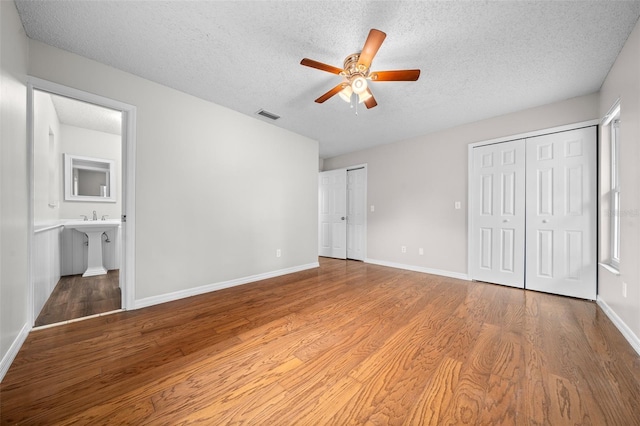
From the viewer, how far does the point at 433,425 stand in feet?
3.64

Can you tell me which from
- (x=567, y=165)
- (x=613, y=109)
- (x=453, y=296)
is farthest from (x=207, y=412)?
(x=567, y=165)

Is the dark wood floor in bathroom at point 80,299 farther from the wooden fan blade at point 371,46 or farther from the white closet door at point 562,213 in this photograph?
the white closet door at point 562,213

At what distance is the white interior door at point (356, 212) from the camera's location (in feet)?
16.7

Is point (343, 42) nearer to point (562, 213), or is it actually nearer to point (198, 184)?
point (198, 184)

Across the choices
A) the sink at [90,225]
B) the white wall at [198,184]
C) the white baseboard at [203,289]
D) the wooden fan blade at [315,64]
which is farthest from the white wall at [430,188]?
the sink at [90,225]

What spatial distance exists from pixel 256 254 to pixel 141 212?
1556 mm

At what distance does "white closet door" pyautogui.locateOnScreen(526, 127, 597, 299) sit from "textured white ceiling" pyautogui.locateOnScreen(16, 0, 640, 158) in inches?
25.0

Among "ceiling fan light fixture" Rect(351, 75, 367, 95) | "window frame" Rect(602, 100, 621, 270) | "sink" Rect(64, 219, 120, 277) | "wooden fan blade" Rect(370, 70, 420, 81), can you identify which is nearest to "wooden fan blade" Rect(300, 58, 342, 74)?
"ceiling fan light fixture" Rect(351, 75, 367, 95)

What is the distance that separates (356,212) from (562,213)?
3215 millimetres

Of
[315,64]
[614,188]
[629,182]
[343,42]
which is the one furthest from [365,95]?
[614,188]

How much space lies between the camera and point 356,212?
17.2 feet

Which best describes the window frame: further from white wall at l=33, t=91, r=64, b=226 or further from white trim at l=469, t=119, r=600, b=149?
white wall at l=33, t=91, r=64, b=226

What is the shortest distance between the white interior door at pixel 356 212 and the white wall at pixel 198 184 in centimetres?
160

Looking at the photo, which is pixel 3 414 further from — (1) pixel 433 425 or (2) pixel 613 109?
(2) pixel 613 109
